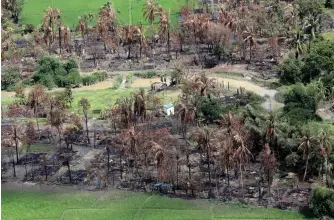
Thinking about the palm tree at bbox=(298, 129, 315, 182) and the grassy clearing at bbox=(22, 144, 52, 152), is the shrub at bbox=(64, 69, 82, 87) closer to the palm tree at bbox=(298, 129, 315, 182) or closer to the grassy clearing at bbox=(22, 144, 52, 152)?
the grassy clearing at bbox=(22, 144, 52, 152)

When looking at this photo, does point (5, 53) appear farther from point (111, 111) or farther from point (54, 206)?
point (54, 206)

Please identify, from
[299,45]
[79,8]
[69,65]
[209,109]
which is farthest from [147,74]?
[79,8]

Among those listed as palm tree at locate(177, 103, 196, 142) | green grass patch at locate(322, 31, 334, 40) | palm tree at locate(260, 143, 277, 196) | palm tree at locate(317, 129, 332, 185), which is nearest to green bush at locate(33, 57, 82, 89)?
palm tree at locate(177, 103, 196, 142)

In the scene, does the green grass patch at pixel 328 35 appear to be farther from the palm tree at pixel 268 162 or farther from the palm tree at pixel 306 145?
the palm tree at pixel 268 162

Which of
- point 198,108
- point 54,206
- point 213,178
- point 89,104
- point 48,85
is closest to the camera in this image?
point 54,206

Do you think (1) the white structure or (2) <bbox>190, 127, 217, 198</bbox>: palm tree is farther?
(1) the white structure

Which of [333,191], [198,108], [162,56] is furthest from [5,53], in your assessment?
[333,191]
